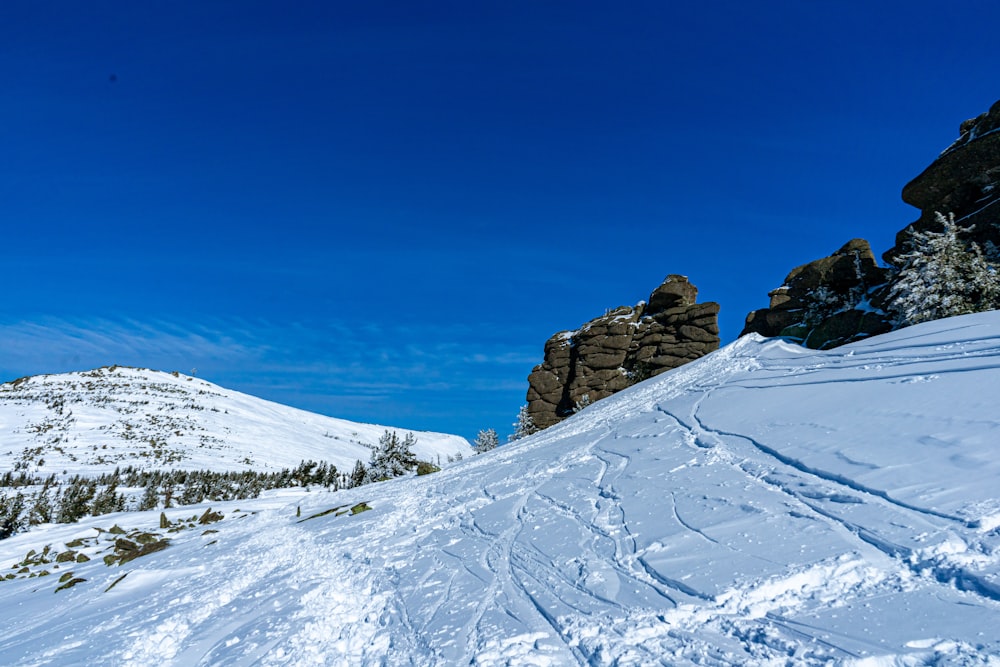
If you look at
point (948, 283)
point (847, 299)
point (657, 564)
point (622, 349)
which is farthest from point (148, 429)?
point (948, 283)

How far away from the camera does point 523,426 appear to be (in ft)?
161

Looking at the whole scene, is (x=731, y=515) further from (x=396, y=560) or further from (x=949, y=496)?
(x=396, y=560)

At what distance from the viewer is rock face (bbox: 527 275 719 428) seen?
152ft

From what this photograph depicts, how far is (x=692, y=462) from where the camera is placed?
10414 mm

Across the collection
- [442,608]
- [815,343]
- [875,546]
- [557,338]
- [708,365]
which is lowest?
[442,608]

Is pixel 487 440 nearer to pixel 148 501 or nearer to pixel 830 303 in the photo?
pixel 148 501

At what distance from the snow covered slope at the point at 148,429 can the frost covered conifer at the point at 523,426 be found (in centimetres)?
2058

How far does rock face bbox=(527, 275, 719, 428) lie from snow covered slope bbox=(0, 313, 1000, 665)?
31848 mm

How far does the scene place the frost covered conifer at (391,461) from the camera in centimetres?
3173

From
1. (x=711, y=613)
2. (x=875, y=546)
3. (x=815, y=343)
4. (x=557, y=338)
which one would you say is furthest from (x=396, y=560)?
(x=557, y=338)

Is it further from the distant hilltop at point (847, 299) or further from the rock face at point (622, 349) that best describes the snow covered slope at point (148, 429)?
the distant hilltop at point (847, 299)

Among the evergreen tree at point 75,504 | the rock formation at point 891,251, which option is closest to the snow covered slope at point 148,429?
the evergreen tree at point 75,504

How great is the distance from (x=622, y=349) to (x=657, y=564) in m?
44.7

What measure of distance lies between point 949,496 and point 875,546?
1375mm
